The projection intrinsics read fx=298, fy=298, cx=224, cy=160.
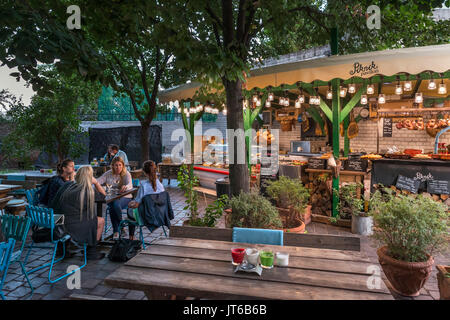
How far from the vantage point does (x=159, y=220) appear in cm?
477

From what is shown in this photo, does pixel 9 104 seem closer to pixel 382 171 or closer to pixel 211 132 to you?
pixel 211 132

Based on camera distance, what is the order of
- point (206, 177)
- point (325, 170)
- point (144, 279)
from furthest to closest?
point (206, 177)
point (325, 170)
point (144, 279)

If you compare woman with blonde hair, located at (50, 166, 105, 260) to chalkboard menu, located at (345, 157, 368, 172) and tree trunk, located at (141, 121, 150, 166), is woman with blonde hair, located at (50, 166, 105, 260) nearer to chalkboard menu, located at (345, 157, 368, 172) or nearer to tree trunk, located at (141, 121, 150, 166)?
chalkboard menu, located at (345, 157, 368, 172)

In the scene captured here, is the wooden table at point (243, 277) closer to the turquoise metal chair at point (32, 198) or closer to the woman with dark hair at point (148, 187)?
the woman with dark hair at point (148, 187)

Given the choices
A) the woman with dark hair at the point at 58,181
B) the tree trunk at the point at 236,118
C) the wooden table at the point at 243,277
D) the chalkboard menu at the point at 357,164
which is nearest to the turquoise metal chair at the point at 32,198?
the woman with dark hair at the point at 58,181

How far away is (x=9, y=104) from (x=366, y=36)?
36.6 ft

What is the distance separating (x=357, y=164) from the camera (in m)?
6.27

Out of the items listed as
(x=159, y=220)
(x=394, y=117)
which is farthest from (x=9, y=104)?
(x=394, y=117)

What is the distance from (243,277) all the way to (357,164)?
4.99 m

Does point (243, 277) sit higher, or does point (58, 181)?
point (58, 181)

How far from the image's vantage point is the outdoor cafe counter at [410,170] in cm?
550

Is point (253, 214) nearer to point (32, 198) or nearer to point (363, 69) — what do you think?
point (363, 69)

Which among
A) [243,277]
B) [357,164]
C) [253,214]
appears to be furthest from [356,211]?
[243,277]

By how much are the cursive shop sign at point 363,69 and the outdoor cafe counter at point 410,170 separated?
6.50ft
